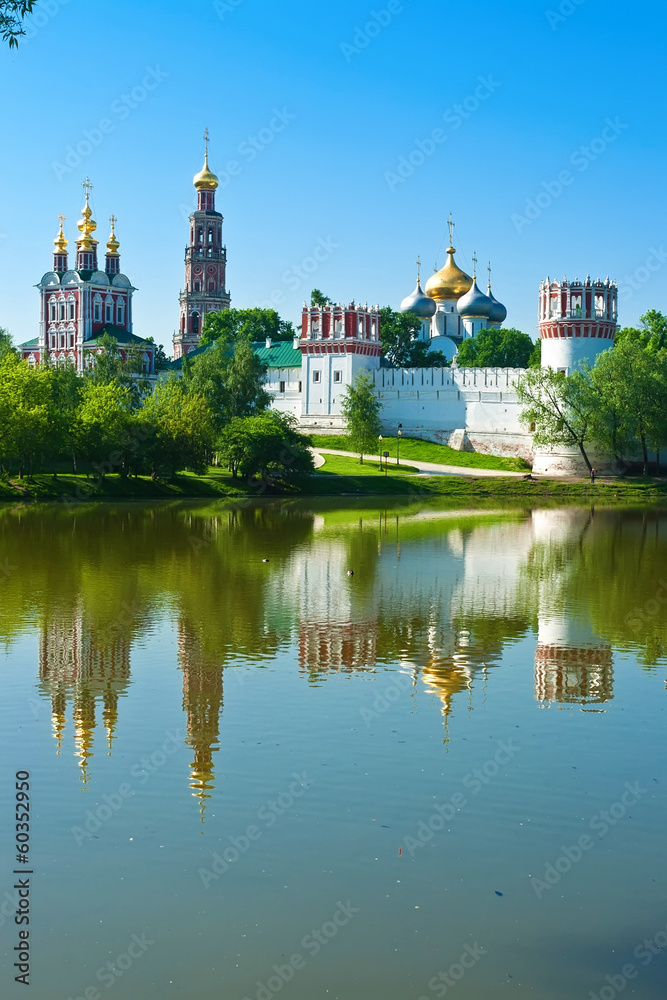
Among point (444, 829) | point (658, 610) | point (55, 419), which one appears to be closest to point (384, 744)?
point (444, 829)

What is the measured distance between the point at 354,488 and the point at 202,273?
1666 inches

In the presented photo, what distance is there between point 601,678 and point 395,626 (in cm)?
415

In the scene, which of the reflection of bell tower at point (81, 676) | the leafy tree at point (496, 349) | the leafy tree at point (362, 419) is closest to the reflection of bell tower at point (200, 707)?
the reflection of bell tower at point (81, 676)

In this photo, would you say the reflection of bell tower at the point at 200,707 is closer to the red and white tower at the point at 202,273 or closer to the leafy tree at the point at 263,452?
the leafy tree at the point at 263,452

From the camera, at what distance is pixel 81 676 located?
13594 mm

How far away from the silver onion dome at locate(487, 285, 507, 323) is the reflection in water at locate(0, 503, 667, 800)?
50250 mm

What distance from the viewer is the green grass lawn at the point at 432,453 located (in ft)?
192

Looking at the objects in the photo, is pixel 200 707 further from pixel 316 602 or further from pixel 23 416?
pixel 23 416

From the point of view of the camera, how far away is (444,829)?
886 cm

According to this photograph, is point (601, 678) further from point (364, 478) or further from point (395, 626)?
point (364, 478)

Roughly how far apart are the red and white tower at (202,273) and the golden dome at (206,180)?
2.08 feet

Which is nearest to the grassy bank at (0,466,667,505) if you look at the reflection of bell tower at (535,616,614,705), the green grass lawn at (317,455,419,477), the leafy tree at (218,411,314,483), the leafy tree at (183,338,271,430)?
the green grass lawn at (317,455,419,477)

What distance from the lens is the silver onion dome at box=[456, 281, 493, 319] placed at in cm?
8206

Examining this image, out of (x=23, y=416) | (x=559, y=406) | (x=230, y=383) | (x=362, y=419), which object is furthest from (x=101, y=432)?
(x=559, y=406)
